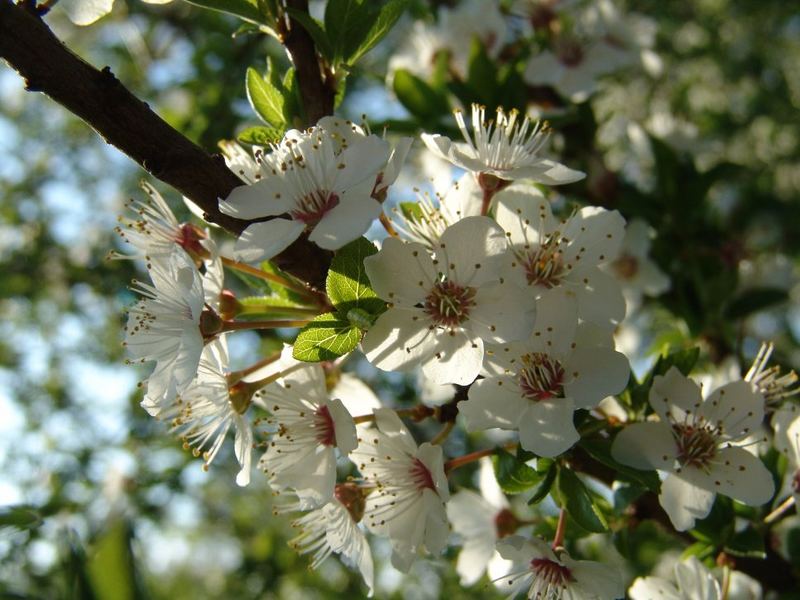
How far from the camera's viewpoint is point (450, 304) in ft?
5.00

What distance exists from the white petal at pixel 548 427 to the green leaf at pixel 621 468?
0.13m

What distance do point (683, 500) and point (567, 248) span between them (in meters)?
0.58

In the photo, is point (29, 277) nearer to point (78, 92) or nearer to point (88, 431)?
point (88, 431)

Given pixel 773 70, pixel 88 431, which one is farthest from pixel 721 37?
pixel 88 431

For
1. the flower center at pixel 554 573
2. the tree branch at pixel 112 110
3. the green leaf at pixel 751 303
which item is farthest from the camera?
the green leaf at pixel 751 303

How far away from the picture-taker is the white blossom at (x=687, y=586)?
1755mm

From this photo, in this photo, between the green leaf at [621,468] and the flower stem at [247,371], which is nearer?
the green leaf at [621,468]

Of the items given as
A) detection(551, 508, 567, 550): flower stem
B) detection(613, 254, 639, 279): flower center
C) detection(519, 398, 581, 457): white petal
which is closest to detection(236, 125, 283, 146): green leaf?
detection(519, 398, 581, 457): white petal

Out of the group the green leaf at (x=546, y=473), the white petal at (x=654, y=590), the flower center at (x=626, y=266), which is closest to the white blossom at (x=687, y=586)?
the white petal at (x=654, y=590)

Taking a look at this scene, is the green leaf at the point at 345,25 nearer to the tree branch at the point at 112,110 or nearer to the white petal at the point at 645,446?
the tree branch at the point at 112,110

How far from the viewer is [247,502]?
4652mm

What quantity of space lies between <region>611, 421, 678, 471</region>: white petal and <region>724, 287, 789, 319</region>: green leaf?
146 cm

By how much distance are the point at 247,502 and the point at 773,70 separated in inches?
190

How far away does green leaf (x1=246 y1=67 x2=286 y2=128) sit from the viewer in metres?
1.72
